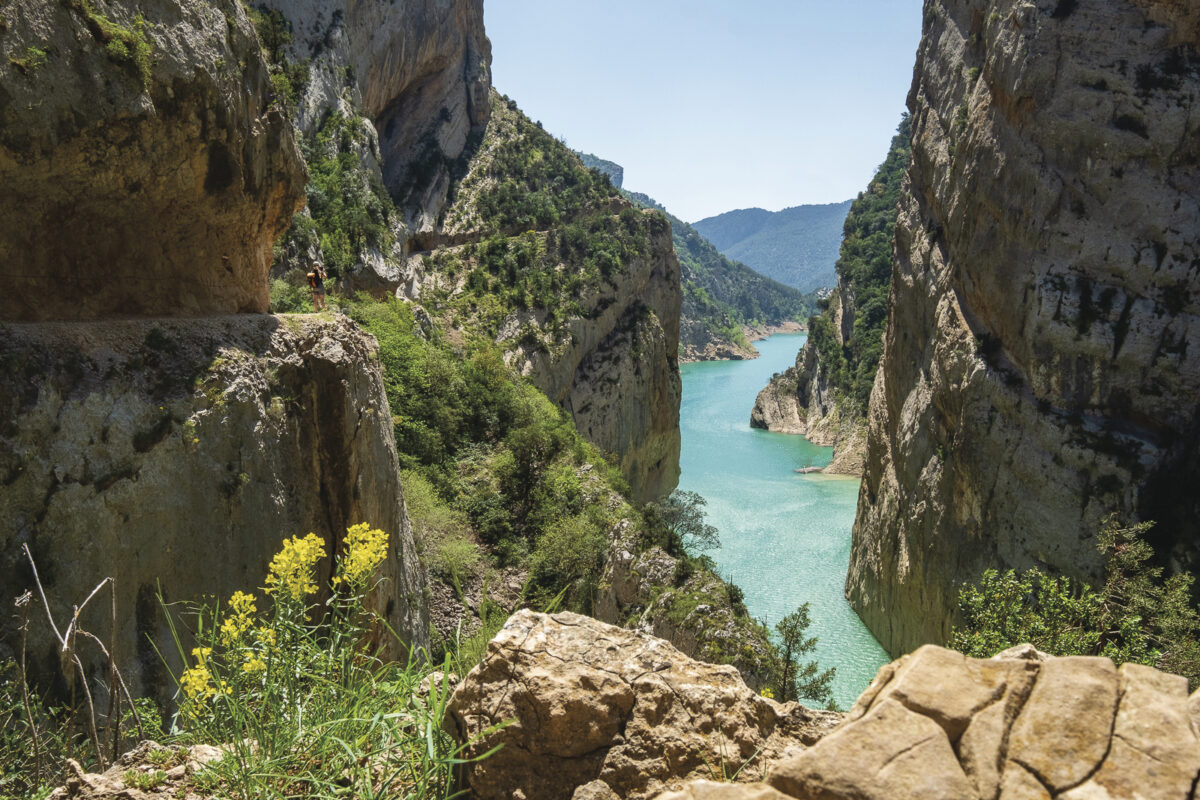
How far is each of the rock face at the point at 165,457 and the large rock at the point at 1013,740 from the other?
5.96 m

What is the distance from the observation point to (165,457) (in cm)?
666

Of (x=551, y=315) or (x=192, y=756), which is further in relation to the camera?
(x=551, y=315)

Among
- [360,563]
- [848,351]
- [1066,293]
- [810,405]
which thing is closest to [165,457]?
[360,563]

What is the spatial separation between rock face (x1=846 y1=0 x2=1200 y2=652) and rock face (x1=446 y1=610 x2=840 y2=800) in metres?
16.7

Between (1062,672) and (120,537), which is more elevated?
(1062,672)

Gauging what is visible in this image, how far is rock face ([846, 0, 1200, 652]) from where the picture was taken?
50.2ft

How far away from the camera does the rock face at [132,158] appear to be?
19.8ft

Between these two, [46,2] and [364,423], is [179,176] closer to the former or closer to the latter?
[46,2]

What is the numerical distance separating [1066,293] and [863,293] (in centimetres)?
4700

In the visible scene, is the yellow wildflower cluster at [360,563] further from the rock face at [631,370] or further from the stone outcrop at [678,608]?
the rock face at [631,370]

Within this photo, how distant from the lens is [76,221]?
21.9 feet

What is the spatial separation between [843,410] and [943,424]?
133ft

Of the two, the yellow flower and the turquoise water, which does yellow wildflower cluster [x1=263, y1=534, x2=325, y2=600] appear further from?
the turquoise water

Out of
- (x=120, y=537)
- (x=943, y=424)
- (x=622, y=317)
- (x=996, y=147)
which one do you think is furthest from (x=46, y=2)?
(x=622, y=317)
